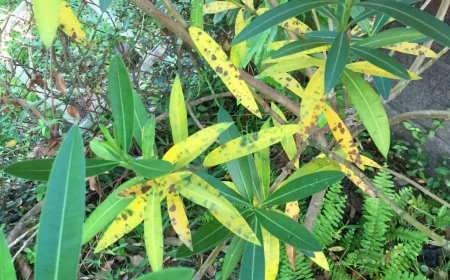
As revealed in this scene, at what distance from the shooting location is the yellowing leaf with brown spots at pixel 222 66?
2.49 ft

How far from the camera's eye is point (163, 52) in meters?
1.91

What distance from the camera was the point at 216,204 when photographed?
596 mm

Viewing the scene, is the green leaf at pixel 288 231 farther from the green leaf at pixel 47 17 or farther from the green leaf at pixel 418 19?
the green leaf at pixel 47 17

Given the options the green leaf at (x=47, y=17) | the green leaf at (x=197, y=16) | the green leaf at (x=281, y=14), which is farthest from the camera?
the green leaf at (x=197, y=16)

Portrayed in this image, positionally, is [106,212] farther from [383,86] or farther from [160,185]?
[383,86]

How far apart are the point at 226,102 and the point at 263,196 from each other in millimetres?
1276

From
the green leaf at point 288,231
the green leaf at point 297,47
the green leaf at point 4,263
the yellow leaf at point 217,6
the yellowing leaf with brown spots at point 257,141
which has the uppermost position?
the yellow leaf at point 217,6

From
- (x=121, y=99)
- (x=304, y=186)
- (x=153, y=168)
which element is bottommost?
(x=304, y=186)

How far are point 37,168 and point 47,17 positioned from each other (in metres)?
0.21

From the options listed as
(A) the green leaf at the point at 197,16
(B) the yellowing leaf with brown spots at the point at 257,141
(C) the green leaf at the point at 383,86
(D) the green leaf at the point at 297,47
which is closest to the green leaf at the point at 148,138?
(B) the yellowing leaf with brown spots at the point at 257,141

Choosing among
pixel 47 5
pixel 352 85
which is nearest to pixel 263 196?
pixel 352 85

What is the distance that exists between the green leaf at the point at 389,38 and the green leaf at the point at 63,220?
19.7 inches

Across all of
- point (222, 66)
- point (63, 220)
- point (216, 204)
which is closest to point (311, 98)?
point (222, 66)

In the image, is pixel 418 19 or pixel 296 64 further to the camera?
pixel 296 64
